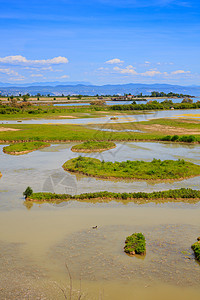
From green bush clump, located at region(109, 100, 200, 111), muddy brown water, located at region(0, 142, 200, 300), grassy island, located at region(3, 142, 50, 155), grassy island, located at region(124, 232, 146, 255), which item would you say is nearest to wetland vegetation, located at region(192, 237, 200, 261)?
muddy brown water, located at region(0, 142, 200, 300)

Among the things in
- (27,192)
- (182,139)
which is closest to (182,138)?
(182,139)

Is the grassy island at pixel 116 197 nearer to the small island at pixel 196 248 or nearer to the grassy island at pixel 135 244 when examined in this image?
the grassy island at pixel 135 244

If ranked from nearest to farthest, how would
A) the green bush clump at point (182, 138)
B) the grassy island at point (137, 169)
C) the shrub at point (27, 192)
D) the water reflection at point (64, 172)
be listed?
the shrub at point (27, 192), the water reflection at point (64, 172), the grassy island at point (137, 169), the green bush clump at point (182, 138)

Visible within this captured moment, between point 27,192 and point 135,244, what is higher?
point 27,192

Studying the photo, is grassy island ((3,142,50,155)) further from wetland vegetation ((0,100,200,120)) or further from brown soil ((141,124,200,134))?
wetland vegetation ((0,100,200,120))

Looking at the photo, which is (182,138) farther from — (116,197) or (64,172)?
(116,197)

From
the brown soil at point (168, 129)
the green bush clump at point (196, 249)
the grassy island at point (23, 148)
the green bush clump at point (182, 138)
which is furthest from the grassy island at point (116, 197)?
the brown soil at point (168, 129)
